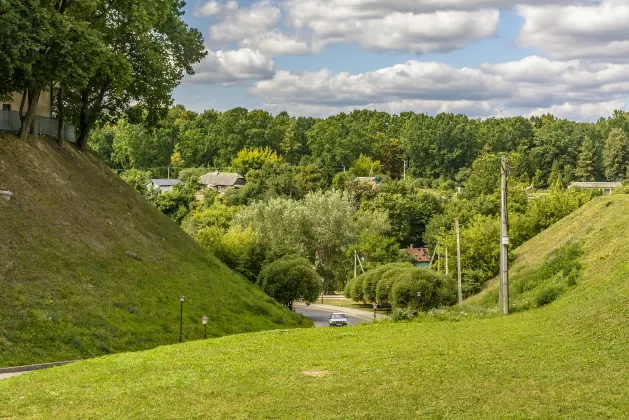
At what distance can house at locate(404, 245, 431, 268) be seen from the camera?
10088 cm

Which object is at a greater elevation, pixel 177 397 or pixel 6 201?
pixel 6 201

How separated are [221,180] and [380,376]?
383 feet

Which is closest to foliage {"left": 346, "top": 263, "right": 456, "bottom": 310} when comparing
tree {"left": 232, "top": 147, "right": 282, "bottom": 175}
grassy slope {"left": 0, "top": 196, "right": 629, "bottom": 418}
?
grassy slope {"left": 0, "top": 196, "right": 629, "bottom": 418}

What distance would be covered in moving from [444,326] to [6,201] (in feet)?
70.1

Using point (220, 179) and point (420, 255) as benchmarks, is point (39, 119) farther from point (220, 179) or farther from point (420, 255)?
point (220, 179)

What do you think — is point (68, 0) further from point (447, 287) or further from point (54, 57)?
point (447, 287)

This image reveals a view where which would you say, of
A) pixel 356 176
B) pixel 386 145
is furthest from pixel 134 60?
pixel 386 145

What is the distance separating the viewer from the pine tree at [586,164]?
143375mm

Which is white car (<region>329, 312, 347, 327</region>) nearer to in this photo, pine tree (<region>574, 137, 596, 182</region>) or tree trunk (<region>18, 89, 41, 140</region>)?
tree trunk (<region>18, 89, 41, 140</region>)

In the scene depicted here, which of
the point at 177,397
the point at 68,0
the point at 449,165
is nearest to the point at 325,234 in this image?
the point at 68,0

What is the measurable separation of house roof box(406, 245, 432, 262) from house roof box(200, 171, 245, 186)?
39.1 meters

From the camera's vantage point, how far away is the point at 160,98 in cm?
4875

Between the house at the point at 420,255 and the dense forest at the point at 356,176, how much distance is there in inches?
55.5

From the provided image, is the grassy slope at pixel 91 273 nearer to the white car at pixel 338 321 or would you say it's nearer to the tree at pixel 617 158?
the white car at pixel 338 321
